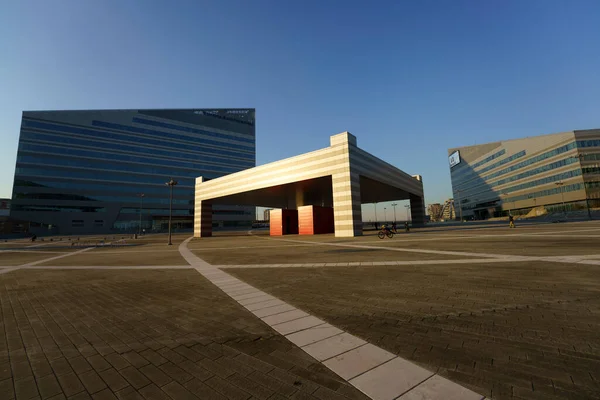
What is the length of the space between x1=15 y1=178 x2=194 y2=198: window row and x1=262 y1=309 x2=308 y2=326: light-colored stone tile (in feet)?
287

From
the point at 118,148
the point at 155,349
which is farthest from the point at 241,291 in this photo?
the point at 118,148

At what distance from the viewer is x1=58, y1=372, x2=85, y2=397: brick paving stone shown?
2381mm

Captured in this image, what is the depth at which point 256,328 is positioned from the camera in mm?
3846

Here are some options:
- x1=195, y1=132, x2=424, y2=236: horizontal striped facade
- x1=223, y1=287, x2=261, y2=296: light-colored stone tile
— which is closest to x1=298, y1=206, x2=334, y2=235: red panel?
x1=195, y1=132, x2=424, y2=236: horizontal striped facade

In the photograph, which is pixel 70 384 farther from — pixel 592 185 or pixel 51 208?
pixel 51 208

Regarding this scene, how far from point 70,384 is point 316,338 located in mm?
2719

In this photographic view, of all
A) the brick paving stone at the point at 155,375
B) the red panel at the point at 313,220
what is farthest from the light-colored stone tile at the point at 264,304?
the red panel at the point at 313,220

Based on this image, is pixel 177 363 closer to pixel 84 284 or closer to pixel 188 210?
pixel 84 284

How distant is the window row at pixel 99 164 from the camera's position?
69625 millimetres

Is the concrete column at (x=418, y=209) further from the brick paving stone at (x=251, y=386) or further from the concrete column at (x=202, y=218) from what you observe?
the brick paving stone at (x=251, y=386)

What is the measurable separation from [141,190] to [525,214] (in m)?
120

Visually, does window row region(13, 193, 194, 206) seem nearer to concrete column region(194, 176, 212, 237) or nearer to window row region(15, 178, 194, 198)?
window row region(15, 178, 194, 198)

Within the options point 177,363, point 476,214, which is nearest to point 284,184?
point 177,363

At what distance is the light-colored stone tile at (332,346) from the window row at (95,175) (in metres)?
90.7
